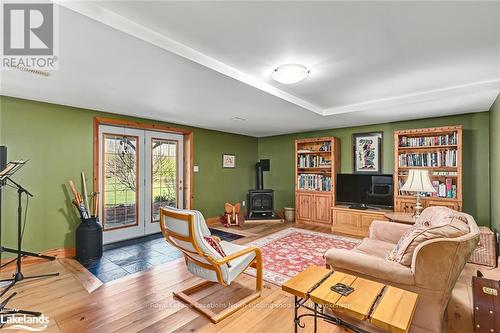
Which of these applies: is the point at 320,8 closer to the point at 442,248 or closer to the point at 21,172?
the point at 442,248

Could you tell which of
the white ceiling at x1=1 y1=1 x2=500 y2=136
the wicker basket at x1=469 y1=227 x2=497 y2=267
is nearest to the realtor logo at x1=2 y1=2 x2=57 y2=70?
the white ceiling at x1=1 y1=1 x2=500 y2=136

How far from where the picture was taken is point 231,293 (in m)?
2.53

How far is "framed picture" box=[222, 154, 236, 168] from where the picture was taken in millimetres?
6164

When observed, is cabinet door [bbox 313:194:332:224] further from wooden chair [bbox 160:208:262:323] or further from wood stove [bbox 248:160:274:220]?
wooden chair [bbox 160:208:262:323]

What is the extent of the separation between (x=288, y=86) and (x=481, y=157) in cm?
368

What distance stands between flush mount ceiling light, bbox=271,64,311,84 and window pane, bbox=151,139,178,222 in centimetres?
322

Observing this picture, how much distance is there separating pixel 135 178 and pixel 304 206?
150 inches

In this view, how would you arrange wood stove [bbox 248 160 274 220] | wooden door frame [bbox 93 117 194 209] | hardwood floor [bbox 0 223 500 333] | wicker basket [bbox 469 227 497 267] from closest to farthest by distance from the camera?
hardwood floor [bbox 0 223 500 333], wicker basket [bbox 469 227 497 267], wooden door frame [bbox 93 117 194 209], wood stove [bbox 248 160 274 220]

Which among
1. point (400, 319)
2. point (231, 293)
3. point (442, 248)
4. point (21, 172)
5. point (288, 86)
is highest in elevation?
point (288, 86)

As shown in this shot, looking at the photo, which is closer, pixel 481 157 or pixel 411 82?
pixel 411 82

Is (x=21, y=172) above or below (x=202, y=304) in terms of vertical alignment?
above

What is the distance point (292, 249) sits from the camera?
12.6 feet

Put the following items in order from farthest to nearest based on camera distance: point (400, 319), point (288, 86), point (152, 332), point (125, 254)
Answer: point (125, 254)
point (288, 86)
point (152, 332)
point (400, 319)

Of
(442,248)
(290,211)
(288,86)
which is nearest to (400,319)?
(442,248)
